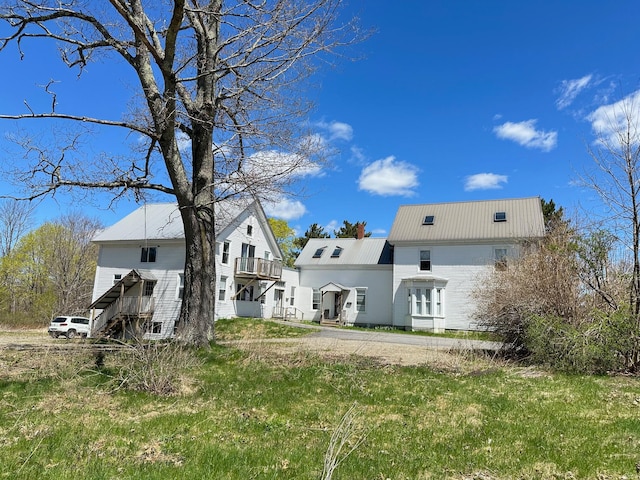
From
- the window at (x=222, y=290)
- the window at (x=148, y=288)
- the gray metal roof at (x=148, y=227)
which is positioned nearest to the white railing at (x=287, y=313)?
the window at (x=222, y=290)

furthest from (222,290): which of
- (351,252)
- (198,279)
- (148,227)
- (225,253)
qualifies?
(198,279)

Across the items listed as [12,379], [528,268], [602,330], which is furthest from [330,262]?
[12,379]

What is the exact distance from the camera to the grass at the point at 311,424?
4.10 metres

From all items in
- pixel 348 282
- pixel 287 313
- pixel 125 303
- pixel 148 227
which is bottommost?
pixel 287 313

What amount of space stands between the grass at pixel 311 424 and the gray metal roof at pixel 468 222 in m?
20.1

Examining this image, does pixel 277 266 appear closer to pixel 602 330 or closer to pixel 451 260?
pixel 451 260

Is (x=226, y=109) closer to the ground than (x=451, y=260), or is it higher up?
higher up

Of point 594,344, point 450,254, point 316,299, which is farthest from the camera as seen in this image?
point 316,299

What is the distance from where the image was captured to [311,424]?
567 centimetres

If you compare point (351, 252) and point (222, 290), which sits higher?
point (351, 252)

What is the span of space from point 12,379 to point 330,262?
91.2 feet

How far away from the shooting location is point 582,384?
28.1ft

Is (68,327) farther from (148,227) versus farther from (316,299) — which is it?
(316,299)

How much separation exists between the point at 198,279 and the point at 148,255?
17890mm
